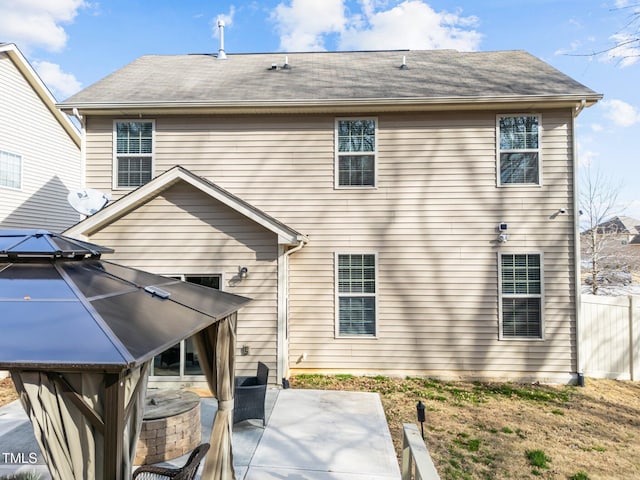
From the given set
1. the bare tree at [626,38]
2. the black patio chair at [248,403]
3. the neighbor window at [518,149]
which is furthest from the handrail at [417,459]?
the neighbor window at [518,149]

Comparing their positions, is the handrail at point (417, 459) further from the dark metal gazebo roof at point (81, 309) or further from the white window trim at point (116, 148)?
the white window trim at point (116, 148)

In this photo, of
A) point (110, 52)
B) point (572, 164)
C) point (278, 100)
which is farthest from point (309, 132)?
point (110, 52)

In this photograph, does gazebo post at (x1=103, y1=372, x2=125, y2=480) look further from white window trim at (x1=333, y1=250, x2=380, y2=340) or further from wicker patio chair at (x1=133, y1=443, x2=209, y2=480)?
white window trim at (x1=333, y1=250, x2=380, y2=340)

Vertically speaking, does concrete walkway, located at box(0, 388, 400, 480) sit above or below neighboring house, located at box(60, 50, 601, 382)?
below

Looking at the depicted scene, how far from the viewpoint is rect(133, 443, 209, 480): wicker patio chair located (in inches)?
116

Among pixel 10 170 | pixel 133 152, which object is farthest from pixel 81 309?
pixel 10 170

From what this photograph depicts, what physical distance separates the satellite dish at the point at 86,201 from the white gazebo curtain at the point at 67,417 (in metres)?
6.14

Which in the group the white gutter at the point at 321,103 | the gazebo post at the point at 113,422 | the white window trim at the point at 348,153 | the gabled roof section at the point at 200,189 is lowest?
the gazebo post at the point at 113,422

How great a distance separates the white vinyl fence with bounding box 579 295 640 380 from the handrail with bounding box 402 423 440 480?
6.13 m

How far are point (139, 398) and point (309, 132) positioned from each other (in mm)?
6547

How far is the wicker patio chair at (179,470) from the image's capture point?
2938 mm

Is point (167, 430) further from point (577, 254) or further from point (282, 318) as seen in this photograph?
point (577, 254)

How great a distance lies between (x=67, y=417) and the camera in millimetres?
1828

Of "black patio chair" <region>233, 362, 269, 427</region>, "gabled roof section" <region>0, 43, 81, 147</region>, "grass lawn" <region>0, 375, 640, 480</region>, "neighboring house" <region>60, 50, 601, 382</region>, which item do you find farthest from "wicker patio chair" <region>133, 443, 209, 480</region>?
"gabled roof section" <region>0, 43, 81, 147</region>
